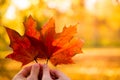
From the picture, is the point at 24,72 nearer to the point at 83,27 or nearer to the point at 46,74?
Result: the point at 46,74

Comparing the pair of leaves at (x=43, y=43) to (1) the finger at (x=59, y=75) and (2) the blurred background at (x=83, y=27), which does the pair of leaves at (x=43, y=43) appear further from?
(2) the blurred background at (x=83, y=27)

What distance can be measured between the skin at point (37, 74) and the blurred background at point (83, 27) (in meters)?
1.20

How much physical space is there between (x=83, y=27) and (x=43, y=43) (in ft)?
9.65

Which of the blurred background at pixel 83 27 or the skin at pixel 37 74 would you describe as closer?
the skin at pixel 37 74

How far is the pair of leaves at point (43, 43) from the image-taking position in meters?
0.98

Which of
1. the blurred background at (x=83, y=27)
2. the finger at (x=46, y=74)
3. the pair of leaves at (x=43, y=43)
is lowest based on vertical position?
the finger at (x=46, y=74)

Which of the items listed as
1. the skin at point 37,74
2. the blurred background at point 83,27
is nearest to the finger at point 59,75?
the skin at point 37,74

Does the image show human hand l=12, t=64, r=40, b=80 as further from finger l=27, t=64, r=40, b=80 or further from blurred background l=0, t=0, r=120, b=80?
blurred background l=0, t=0, r=120, b=80

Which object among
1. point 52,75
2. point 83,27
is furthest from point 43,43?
point 83,27

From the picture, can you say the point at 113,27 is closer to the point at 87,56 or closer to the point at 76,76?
the point at 87,56

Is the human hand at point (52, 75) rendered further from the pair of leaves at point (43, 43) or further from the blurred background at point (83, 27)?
→ the blurred background at point (83, 27)

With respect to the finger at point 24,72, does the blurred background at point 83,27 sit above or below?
above

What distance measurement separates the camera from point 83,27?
3910 millimetres

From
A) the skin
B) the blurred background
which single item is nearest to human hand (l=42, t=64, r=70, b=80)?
the skin
